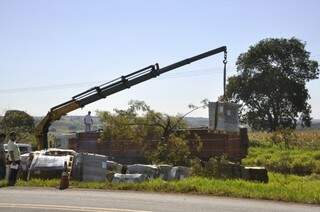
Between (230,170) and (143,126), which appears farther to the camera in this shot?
(143,126)

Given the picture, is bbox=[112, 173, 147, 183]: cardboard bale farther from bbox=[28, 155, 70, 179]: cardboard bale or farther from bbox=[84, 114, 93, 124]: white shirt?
bbox=[84, 114, 93, 124]: white shirt

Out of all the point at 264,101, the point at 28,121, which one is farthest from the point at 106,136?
the point at 264,101

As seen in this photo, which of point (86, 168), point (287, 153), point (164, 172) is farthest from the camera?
point (287, 153)

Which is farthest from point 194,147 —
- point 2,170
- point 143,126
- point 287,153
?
point 2,170

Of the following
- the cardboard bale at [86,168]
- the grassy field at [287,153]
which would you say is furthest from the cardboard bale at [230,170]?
the grassy field at [287,153]

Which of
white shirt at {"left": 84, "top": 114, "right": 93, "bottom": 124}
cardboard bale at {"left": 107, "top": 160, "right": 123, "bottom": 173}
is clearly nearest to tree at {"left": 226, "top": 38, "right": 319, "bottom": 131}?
white shirt at {"left": 84, "top": 114, "right": 93, "bottom": 124}

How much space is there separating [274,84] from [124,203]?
5663 cm

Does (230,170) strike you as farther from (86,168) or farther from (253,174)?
(86,168)

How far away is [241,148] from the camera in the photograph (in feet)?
120

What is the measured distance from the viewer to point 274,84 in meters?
69.6

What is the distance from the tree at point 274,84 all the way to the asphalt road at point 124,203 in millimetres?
52174

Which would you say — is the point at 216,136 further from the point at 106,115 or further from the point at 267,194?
the point at 267,194

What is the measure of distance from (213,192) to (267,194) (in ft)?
5.38

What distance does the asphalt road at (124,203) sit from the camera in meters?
13.9
